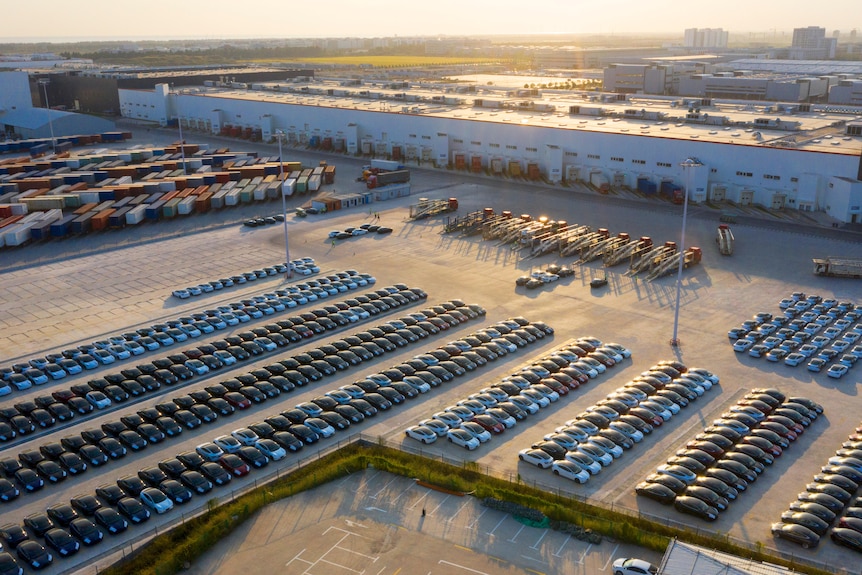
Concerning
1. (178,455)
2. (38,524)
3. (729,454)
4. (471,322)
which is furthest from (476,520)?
(471,322)

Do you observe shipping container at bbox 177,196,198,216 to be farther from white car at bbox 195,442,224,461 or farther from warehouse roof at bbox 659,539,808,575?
warehouse roof at bbox 659,539,808,575

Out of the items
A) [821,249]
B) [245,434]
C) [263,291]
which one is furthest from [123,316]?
[821,249]

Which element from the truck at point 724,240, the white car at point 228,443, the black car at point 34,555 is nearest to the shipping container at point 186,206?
the white car at point 228,443

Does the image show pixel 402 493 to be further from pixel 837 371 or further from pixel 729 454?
pixel 837 371

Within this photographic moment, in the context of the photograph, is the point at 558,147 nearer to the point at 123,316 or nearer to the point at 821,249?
the point at 821,249

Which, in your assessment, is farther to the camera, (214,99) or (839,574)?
(214,99)

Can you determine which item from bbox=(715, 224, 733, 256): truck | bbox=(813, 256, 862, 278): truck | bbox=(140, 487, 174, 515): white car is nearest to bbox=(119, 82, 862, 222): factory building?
bbox=(715, 224, 733, 256): truck
